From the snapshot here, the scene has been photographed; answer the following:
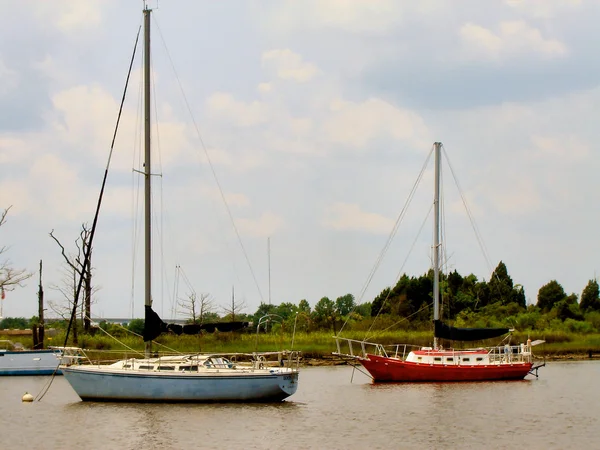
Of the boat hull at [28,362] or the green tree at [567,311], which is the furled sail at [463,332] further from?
the green tree at [567,311]

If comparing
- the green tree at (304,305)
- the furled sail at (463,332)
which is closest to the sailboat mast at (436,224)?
the furled sail at (463,332)

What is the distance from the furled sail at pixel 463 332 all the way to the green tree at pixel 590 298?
A: 54751 millimetres

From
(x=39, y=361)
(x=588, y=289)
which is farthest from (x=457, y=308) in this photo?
(x=39, y=361)

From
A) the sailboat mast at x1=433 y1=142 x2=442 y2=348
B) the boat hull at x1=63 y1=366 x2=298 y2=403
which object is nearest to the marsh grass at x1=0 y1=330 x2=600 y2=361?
the sailboat mast at x1=433 y1=142 x2=442 y2=348

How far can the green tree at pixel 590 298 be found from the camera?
11381 centimetres

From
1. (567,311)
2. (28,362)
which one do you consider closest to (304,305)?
(567,311)

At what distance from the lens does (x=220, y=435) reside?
3819cm

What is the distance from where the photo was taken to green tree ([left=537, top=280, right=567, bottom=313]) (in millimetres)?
117875

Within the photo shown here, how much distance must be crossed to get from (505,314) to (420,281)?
1619cm

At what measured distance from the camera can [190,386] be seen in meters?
44.7

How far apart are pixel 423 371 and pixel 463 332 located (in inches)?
140

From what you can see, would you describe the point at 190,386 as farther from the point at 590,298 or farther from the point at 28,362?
the point at 590,298

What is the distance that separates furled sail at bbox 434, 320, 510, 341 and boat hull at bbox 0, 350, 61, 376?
2467 centimetres

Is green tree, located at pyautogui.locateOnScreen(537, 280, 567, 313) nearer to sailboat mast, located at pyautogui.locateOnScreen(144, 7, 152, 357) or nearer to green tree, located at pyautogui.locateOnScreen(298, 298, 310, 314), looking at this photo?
green tree, located at pyautogui.locateOnScreen(298, 298, 310, 314)
